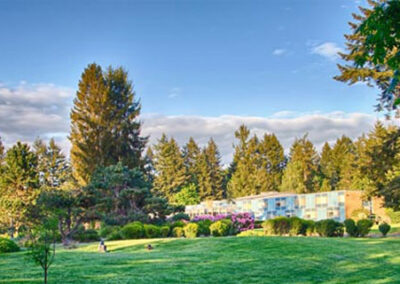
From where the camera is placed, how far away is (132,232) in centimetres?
1827

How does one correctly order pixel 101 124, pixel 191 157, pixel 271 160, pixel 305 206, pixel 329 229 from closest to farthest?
pixel 329 229 < pixel 305 206 < pixel 101 124 < pixel 271 160 < pixel 191 157

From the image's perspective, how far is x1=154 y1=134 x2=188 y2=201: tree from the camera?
5341 cm

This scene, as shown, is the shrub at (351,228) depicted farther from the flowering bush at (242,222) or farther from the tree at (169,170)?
the tree at (169,170)

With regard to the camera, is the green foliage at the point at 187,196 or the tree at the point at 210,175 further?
the tree at the point at 210,175

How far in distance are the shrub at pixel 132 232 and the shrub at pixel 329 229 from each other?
7602 mm

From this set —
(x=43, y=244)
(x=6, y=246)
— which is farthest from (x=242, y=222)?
(x=43, y=244)

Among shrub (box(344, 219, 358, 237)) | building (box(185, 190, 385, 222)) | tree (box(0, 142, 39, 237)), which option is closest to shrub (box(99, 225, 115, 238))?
tree (box(0, 142, 39, 237))

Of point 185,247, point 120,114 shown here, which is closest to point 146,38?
point 185,247

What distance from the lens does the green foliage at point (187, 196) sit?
49531mm

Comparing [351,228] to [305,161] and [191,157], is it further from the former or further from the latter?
[191,157]

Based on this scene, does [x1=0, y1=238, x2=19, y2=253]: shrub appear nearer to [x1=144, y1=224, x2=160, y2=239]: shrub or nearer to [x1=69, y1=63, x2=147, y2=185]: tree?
[x1=144, y1=224, x2=160, y2=239]: shrub

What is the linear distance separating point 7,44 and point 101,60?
17.9 metres

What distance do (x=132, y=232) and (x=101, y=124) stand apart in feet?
50.6

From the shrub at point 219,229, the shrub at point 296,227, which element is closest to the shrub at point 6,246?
the shrub at point 219,229
